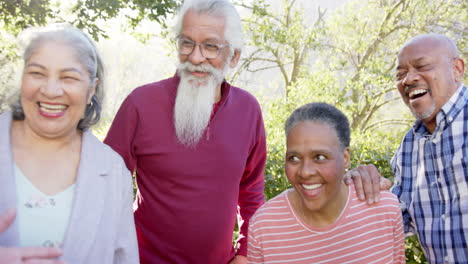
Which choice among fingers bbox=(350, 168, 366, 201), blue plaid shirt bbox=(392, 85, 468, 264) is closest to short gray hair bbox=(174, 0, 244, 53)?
fingers bbox=(350, 168, 366, 201)

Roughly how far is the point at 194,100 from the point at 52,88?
110 centimetres

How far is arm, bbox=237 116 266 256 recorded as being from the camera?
3.30 m

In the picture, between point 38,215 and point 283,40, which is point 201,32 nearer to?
point 38,215

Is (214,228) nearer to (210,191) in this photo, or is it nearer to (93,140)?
(210,191)

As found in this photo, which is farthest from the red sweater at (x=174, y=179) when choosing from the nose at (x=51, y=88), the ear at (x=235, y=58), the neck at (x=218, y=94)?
the nose at (x=51, y=88)

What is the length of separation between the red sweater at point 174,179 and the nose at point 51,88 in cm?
82

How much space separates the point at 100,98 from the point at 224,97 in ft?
3.27

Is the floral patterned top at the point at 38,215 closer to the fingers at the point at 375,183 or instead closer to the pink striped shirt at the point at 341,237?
the pink striped shirt at the point at 341,237

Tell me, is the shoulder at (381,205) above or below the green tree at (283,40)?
below

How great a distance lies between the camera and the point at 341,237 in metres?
2.38

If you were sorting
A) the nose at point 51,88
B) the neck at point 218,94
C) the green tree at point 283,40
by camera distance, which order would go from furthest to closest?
the green tree at point 283,40 < the neck at point 218,94 < the nose at point 51,88

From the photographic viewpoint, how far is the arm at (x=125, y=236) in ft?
7.56

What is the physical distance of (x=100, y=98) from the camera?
2.45 meters

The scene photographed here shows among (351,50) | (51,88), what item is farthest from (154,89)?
(351,50)
